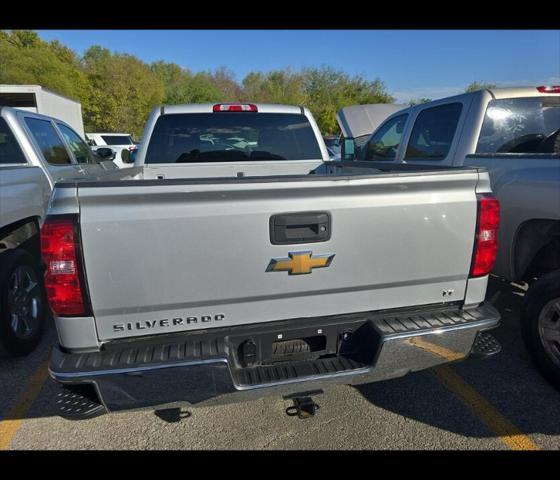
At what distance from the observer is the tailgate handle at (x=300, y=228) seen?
6.35 feet

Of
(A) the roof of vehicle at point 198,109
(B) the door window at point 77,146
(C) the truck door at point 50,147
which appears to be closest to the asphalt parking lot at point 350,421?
(C) the truck door at point 50,147

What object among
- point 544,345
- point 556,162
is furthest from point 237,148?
point 544,345

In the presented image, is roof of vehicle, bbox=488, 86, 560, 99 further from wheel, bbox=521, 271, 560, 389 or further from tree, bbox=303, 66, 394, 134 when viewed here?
tree, bbox=303, 66, 394, 134

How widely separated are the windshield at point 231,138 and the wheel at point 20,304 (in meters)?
1.53

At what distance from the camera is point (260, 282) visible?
1.98 m

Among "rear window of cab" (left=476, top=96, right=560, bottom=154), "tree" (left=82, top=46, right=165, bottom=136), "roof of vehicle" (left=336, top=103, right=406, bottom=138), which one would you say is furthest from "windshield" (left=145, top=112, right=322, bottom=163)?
"tree" (left=82, top=46, right=165, bottom=136)

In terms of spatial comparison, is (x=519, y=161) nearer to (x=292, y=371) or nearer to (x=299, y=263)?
(x=299, y=263)

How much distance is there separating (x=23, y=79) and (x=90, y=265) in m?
39.3

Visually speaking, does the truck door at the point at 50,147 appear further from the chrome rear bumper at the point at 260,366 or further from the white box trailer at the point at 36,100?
the white box trailer at the point at 36,100

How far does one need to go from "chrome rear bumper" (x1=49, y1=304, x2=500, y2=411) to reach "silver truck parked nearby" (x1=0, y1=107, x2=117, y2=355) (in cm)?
172

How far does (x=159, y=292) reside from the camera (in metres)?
1.87
